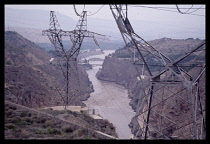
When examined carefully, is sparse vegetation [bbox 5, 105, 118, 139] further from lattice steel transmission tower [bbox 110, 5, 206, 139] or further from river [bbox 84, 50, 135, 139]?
river [bbox 84, 50, 135, 139]

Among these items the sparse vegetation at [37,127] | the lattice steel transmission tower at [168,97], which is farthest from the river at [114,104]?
the sparse vegetation at [37,127]

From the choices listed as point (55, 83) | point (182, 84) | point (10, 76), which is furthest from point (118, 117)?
point (182, 84)

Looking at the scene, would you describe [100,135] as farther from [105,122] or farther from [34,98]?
[34,98]
